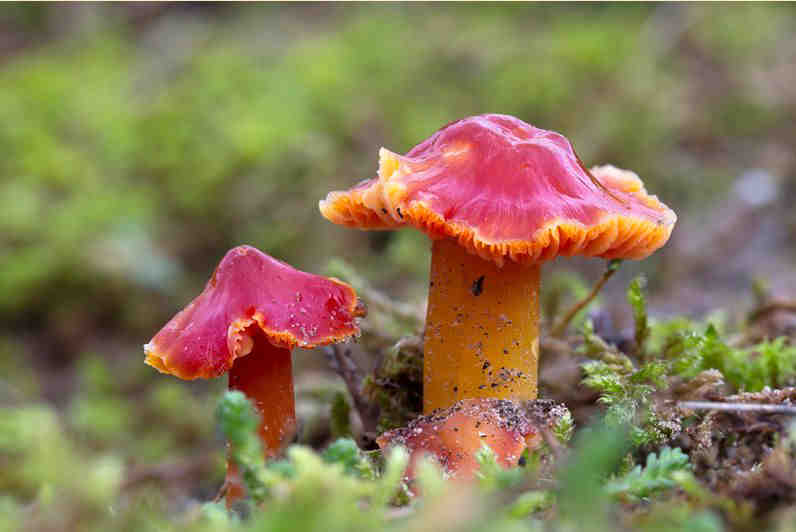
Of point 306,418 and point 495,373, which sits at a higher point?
point 495,373

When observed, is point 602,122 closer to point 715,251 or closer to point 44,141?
point 715,251

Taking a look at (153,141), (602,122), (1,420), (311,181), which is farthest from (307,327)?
(153,141)

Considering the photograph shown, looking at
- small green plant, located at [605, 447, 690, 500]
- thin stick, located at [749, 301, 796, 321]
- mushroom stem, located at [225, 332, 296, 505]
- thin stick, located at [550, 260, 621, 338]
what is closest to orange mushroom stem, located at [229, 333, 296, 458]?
mushroom stem, located at [225, 332, 296, 505]

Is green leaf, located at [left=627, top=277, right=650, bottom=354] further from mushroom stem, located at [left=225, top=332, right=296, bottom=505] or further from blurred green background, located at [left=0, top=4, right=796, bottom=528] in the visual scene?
blurred green background, located at [left=0, top=4, right=796, bottom=528]

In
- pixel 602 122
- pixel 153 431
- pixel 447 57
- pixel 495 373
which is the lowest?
pixel 153 431

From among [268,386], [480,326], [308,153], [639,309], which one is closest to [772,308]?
[639,309]

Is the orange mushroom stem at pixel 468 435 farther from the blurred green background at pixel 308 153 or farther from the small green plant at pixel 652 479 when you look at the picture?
the blurred green background at pixel 308 153

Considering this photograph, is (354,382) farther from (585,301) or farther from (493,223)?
(493,223)

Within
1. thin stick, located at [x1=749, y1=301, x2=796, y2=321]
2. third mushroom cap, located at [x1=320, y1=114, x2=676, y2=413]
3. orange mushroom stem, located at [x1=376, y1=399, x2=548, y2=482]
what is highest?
third mushroom cap, located at [x1=320, y1=114, x2=676, y2=413]

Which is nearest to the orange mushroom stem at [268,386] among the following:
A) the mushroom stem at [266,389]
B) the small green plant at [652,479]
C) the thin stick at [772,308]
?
the mushroom stem at [266,389]
